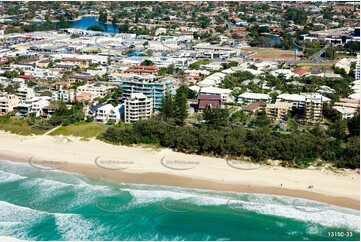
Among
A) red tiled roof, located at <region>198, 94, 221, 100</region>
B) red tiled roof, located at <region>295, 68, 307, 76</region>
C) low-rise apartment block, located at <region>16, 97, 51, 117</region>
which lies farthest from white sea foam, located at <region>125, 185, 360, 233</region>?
red tiled roof, located at <region>295, 68, 307, 76</region>

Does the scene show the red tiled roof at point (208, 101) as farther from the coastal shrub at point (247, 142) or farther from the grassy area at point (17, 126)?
the grassy area at point (17, 126)

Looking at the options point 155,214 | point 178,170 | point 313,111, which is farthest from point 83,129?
point 313,111

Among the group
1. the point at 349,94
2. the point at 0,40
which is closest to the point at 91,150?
the point at 349,94

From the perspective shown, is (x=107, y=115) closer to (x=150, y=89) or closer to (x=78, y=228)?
(x=150, y=89)

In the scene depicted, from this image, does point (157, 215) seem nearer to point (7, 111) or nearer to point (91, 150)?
point (91, 150)

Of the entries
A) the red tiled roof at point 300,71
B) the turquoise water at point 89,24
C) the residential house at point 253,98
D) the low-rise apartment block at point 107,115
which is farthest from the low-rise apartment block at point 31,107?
the turquoise water at point 89,24

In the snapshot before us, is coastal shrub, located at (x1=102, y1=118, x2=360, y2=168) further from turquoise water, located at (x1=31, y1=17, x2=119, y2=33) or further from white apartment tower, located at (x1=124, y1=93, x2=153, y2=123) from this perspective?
turquoise water, located at (x1=31, y1=17, x2=119, y2=33)

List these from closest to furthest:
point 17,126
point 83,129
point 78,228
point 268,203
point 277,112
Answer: point 78,228
point 268,203
point 83,129
point 17,126
point 277,112
